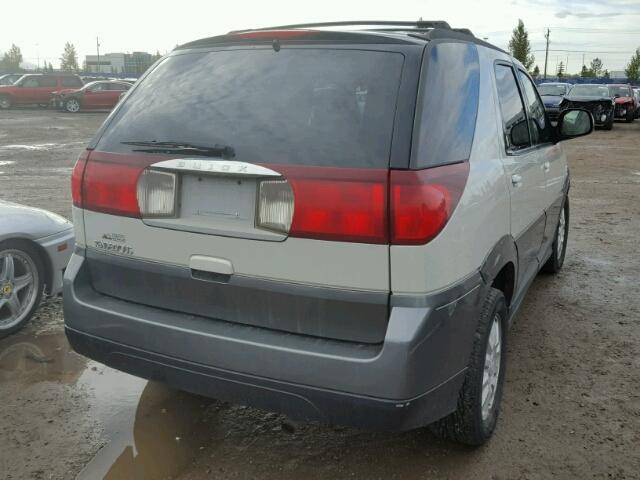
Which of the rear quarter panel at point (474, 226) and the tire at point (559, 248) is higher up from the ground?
the rear quarter panel at point (474, 226)

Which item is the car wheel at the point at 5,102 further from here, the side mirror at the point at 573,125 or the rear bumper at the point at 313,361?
the rear bumper at the point at 313,361

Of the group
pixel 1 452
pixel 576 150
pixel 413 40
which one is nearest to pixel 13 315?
pixel 1 452

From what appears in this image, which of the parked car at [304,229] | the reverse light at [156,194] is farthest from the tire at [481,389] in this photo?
the reverse light at [156,194]

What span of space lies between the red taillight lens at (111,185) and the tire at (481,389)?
1.49 meters

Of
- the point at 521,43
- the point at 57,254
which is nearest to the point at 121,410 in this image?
the point at 57,254

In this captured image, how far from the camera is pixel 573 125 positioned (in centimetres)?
457

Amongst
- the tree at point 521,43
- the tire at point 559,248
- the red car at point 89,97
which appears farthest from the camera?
the tree at point 521,43

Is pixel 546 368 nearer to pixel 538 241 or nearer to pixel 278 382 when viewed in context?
pixel 538 241

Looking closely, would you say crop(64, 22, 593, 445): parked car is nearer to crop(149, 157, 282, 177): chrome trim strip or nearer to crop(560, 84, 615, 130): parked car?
crop(149, 157, 282, 177): chrome trim strip

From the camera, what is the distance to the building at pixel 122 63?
3236 inches

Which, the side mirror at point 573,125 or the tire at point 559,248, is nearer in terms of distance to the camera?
the side mirror at point 573,125

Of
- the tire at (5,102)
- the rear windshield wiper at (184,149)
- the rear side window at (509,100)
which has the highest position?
the rear side window at (509,100)

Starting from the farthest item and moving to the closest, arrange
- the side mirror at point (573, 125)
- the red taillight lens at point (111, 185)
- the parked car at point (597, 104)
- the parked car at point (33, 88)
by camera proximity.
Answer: the parked car at point (33, 88)
the parked car at point (597, 104)
the side mirror at point (573, 125)
the red taillight lens at point (111, 185)

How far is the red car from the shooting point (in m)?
30.6
